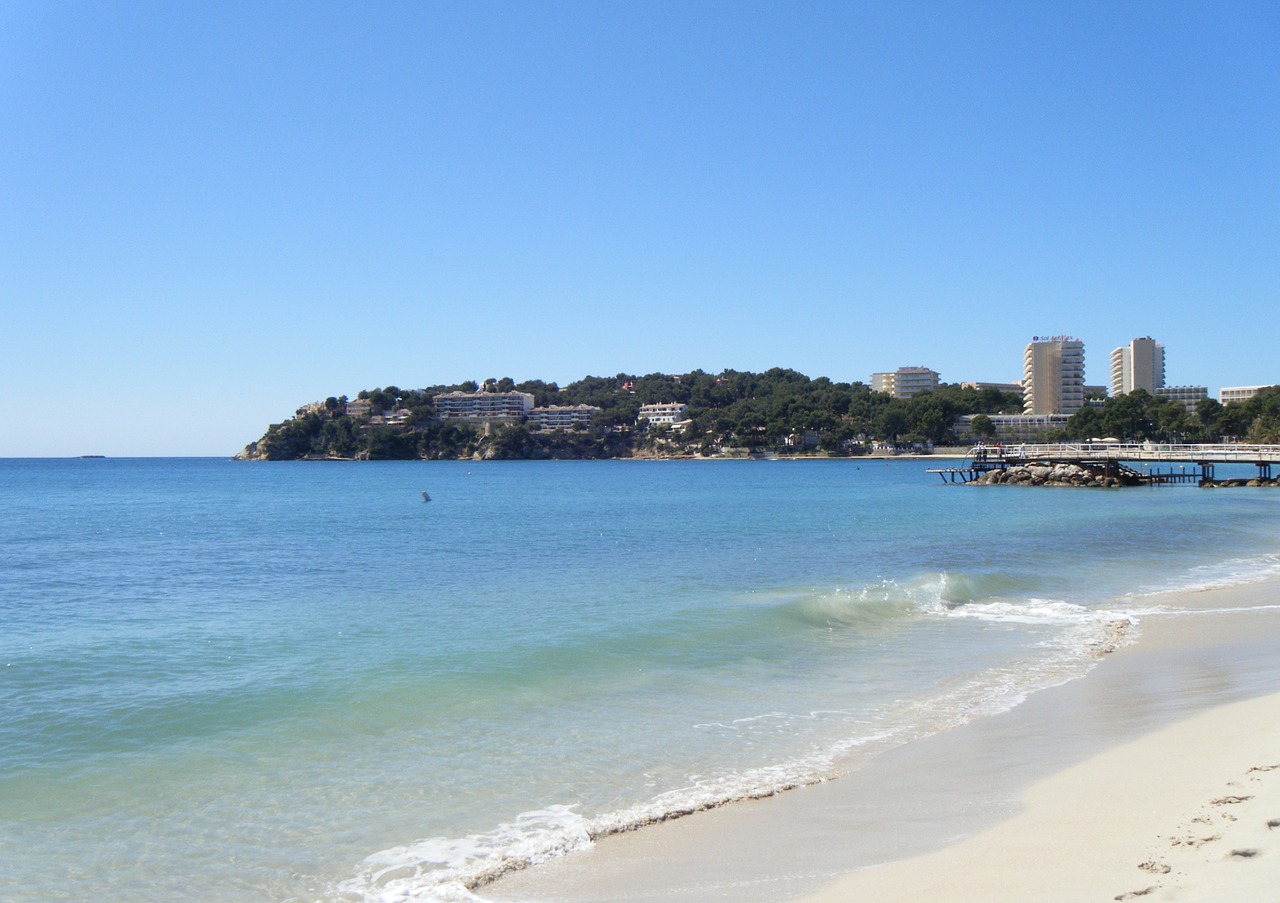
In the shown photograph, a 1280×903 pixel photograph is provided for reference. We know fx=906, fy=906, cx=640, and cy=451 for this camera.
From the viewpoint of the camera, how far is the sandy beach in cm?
529

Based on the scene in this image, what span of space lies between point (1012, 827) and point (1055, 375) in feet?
674

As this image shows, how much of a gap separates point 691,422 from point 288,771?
580 ft

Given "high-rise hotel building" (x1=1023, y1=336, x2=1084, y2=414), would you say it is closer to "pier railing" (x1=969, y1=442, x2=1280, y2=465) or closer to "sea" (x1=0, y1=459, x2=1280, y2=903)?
"pier railing" (x1=969, y1=442, x2=1280, y2=465)

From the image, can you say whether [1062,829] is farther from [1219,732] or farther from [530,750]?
[530,750]

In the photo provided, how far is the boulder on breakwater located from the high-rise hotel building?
13292 cm

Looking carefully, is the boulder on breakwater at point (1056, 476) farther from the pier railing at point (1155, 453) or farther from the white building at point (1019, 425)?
the white building at point (1019, 425)

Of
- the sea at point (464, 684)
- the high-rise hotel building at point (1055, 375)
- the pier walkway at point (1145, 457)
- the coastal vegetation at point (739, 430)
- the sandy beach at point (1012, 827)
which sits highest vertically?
the high-rise hotel building at point (1055, 375)

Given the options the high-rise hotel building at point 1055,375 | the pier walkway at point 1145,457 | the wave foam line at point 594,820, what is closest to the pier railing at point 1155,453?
the pier walkway at point 1145,457

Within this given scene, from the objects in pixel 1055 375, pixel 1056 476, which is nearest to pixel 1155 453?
pixel 1056 476

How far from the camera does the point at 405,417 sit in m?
192

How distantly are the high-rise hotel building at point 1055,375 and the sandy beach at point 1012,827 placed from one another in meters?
197

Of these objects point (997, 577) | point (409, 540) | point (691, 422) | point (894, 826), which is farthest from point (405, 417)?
point (894, 826)

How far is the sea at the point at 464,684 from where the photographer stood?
6.91 meters

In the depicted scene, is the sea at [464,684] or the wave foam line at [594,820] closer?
the wave foam line at [594,820]
